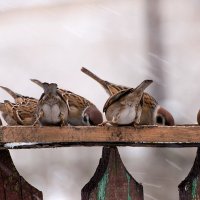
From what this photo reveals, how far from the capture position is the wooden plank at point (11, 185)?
71.0 inches

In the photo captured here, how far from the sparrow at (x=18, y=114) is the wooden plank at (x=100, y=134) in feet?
0.64

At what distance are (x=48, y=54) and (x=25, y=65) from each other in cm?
12

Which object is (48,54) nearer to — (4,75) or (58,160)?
(4,75)

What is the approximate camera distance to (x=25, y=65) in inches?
117

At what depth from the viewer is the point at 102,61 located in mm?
2881

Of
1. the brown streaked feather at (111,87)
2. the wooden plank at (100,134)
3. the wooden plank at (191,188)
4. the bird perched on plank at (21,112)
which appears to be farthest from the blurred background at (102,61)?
the wooden plank at (100,134)

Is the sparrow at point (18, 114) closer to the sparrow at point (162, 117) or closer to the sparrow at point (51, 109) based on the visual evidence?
the sparrow at point (51, 109)

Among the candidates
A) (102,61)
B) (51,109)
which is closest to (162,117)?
(51,109)

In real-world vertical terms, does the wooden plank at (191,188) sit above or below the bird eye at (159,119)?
below

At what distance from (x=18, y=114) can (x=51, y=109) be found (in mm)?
205

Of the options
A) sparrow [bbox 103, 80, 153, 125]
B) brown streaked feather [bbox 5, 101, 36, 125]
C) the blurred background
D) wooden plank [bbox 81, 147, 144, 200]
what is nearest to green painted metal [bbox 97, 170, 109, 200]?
wooden plank [bbox 81, 147, 144, 200]

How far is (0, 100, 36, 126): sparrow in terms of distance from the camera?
1.87m

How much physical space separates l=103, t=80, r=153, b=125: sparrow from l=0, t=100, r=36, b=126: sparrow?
22 centimetres

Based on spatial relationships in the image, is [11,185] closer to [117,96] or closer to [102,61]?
[117,96]
